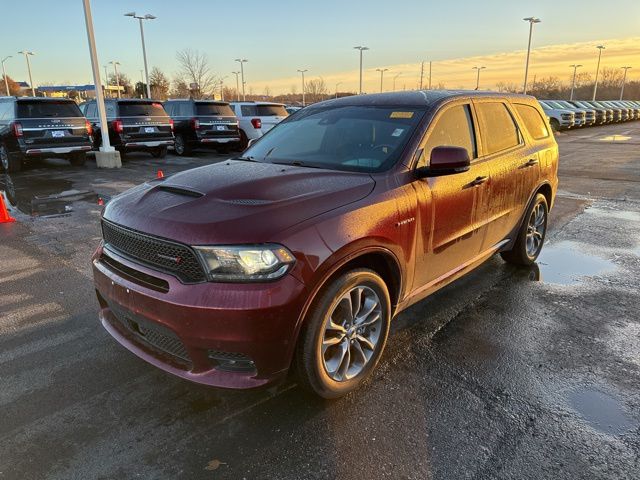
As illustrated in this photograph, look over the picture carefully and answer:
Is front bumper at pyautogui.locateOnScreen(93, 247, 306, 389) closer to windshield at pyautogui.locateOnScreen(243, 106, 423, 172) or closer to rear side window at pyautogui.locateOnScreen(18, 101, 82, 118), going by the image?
windshield at pyautogui.locateOnScreen(243, 106, 423, 172)

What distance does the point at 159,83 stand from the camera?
6166 cm

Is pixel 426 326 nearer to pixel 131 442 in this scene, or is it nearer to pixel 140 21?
pixel 131 442

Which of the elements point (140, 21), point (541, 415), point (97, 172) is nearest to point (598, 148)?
point (97, 172)

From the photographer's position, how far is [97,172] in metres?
13.0

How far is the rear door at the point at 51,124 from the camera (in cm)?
1192

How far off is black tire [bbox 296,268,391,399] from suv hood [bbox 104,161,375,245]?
0.46 m

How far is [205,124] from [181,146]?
4.81ft

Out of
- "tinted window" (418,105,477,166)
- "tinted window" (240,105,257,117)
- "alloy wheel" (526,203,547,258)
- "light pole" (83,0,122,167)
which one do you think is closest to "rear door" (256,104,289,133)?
"tinted window" (240,105,257,117)

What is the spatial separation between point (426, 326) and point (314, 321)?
5.30 ft

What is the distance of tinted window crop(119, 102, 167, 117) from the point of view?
14.5 metres

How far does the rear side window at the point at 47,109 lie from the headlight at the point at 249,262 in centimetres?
1203

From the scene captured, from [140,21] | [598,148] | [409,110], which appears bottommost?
[598,148]

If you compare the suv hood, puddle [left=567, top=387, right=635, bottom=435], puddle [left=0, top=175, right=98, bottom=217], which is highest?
the suv hood

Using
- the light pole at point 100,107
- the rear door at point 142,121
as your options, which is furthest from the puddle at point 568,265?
the rear door at point 142,121
